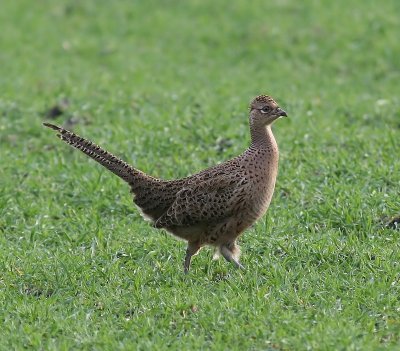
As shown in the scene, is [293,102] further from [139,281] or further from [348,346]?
[348,346]

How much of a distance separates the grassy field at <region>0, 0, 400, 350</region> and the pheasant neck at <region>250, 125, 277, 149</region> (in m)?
0.81

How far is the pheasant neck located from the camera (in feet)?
24.1

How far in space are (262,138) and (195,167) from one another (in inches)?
87.6

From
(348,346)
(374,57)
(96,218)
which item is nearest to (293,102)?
(374,57)

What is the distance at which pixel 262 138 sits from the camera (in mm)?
7363

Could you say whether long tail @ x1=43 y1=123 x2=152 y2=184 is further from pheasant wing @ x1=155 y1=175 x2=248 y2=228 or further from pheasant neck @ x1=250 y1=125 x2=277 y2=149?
pheasant neck @ x1=250 y1=125 x2=277 y2=149

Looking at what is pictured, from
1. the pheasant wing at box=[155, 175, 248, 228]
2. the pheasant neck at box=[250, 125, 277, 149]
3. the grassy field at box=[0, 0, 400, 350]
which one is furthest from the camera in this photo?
the pheasant neck at box=[250, 125, 277, 149]

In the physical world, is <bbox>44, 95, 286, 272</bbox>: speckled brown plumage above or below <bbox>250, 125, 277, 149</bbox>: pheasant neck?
below

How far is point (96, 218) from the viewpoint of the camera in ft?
27.9

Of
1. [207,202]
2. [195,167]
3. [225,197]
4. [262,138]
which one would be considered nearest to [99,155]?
[207,202]

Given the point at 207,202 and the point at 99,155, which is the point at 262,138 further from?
the point at 99,155

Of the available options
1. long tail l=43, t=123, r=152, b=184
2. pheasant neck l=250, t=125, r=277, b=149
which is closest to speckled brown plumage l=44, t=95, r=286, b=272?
pheasant neck l=250, t=125, r=277, b=149

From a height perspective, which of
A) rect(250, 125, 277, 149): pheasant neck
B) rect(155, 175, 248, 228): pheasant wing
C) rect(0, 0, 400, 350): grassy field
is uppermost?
rect(250, 125, 277, 149): pheasant neck

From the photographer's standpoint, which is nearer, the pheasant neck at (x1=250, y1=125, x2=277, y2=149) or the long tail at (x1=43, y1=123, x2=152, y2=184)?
the pheasant neck at (x1=250, y1=125, x2=277, y2=149)
